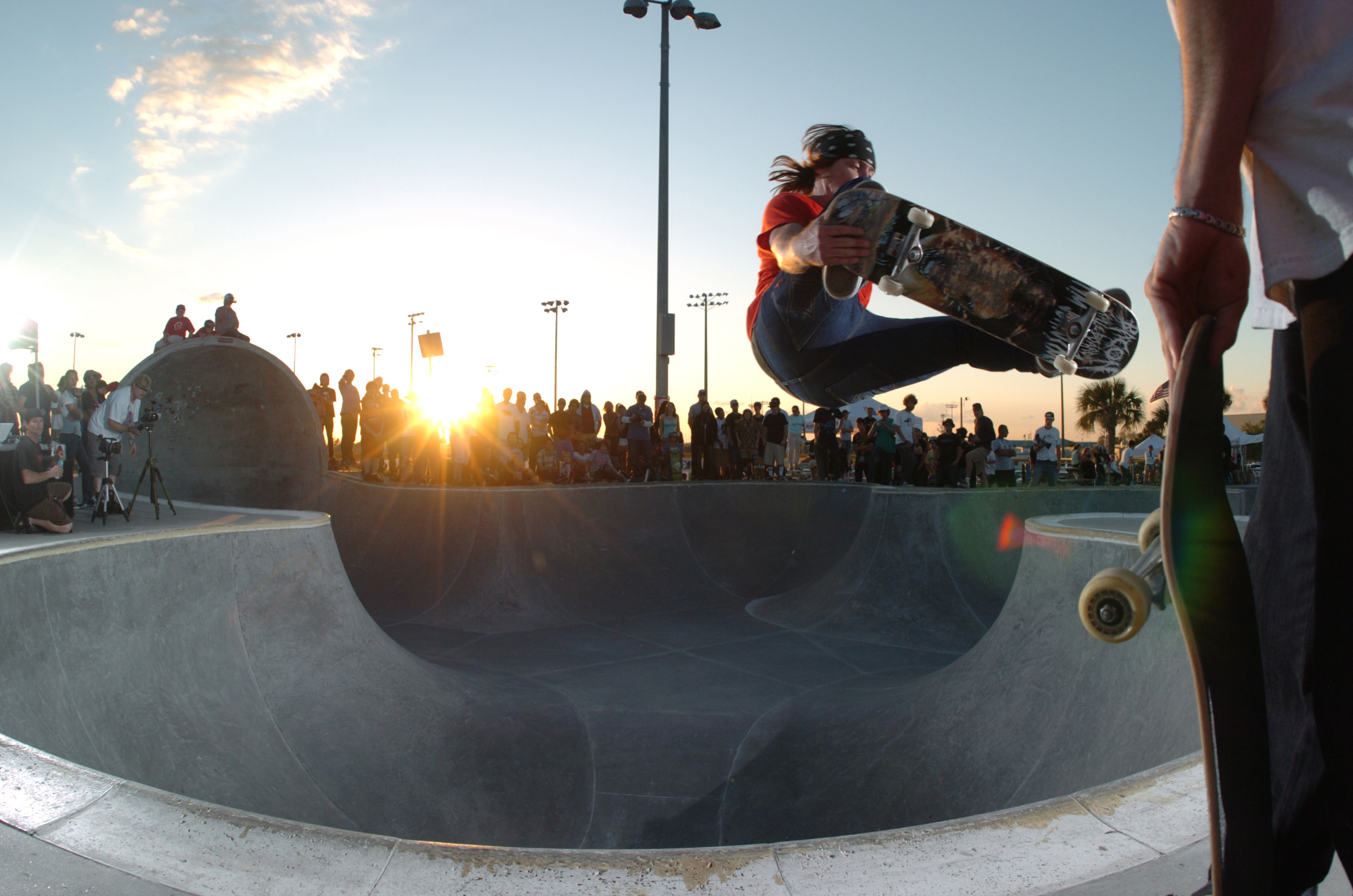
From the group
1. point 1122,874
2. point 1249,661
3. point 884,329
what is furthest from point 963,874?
point 884,329

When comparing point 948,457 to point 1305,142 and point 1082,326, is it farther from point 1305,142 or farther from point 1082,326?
point 1305,142

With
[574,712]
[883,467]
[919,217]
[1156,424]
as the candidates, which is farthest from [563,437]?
[1156,424]

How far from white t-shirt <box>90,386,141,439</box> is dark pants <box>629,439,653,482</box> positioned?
26.0 ft

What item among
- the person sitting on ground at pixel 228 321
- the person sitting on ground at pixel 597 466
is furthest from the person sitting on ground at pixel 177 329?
the person sitting on ground at pixel 597 466

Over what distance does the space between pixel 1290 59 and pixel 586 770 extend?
5.46 metres

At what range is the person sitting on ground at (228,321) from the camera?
14906 millimetres

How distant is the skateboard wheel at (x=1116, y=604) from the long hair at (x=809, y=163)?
3.36 m

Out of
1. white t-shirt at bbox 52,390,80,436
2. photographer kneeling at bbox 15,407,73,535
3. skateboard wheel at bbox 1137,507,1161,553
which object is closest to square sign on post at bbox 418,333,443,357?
white t-shirt at bbox 52,390,80,436

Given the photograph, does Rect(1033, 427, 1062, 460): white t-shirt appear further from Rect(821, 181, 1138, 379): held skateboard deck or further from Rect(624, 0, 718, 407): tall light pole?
Rect(821, 181, 1138, 379): held skateboard deck

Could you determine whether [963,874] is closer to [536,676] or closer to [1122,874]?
[1122,874]

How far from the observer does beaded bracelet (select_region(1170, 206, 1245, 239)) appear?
3.42ft

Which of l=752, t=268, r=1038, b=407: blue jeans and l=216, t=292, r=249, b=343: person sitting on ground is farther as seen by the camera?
l=216, t=292, r=249, b=343: person sitting on ground

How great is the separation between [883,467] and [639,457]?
4558mm

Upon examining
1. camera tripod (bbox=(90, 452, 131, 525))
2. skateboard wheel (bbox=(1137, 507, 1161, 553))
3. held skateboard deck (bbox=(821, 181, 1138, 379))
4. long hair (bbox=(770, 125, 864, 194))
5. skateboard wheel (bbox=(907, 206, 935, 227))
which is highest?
long hair (bbox=(770, 125, 864, 194))
